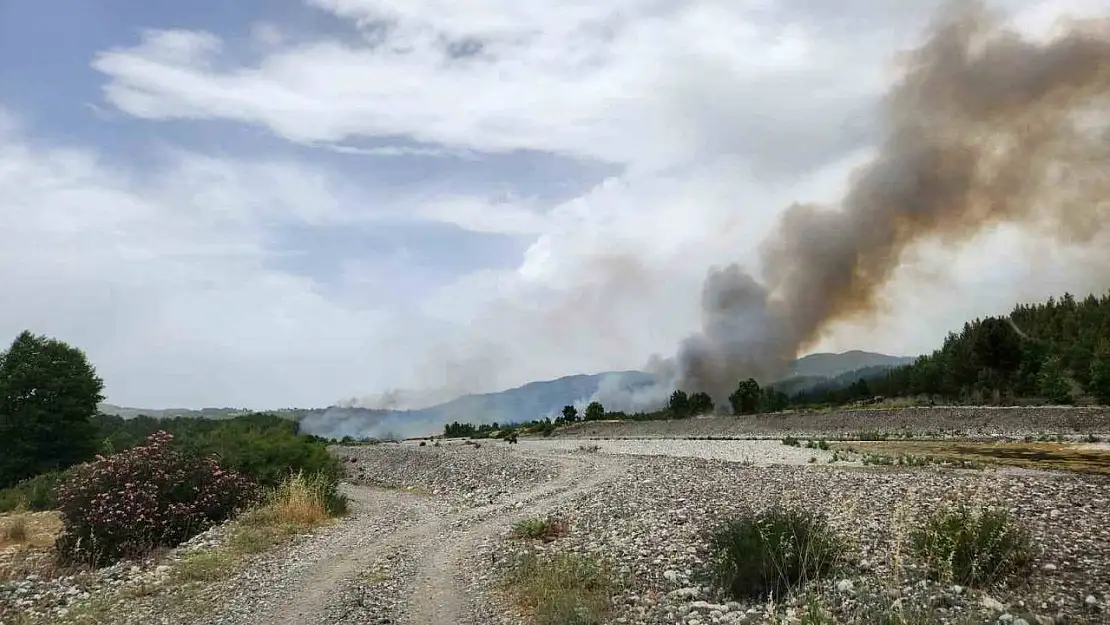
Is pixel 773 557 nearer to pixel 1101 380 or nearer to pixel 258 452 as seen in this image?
pixel 258 452

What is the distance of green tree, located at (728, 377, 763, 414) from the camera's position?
74375 millimetres

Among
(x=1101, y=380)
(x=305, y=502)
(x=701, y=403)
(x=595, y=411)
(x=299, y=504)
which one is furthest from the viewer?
(x=595, y=411)

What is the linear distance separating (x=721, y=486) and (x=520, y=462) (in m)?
19.0

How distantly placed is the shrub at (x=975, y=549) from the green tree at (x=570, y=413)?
266 feet

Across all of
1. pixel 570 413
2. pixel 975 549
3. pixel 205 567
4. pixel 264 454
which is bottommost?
pixel 205 567

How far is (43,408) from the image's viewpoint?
2219 inches

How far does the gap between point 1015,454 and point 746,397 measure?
47.5 metres

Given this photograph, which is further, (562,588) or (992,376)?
(992,376)

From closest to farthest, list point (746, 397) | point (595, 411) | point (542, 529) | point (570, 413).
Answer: point (542, 529) → point (746, 397) → point (595, 411) → point (570, 413)

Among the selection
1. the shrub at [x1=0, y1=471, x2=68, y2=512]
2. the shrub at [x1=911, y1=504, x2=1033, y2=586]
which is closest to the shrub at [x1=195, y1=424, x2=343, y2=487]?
the shrub at [x1=0, y1=471, x2=68, y2=512]

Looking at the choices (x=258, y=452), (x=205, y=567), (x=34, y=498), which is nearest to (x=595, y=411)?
(x=34, y=498)

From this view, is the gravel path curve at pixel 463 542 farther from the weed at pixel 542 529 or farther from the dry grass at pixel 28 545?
the dry grass at pixel 28 545

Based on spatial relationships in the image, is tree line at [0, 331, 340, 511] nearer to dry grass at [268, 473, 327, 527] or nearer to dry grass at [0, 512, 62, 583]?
dry grass at [0, 512, 62, 583]

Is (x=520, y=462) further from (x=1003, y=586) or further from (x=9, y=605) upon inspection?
(x=1003, y=586)
